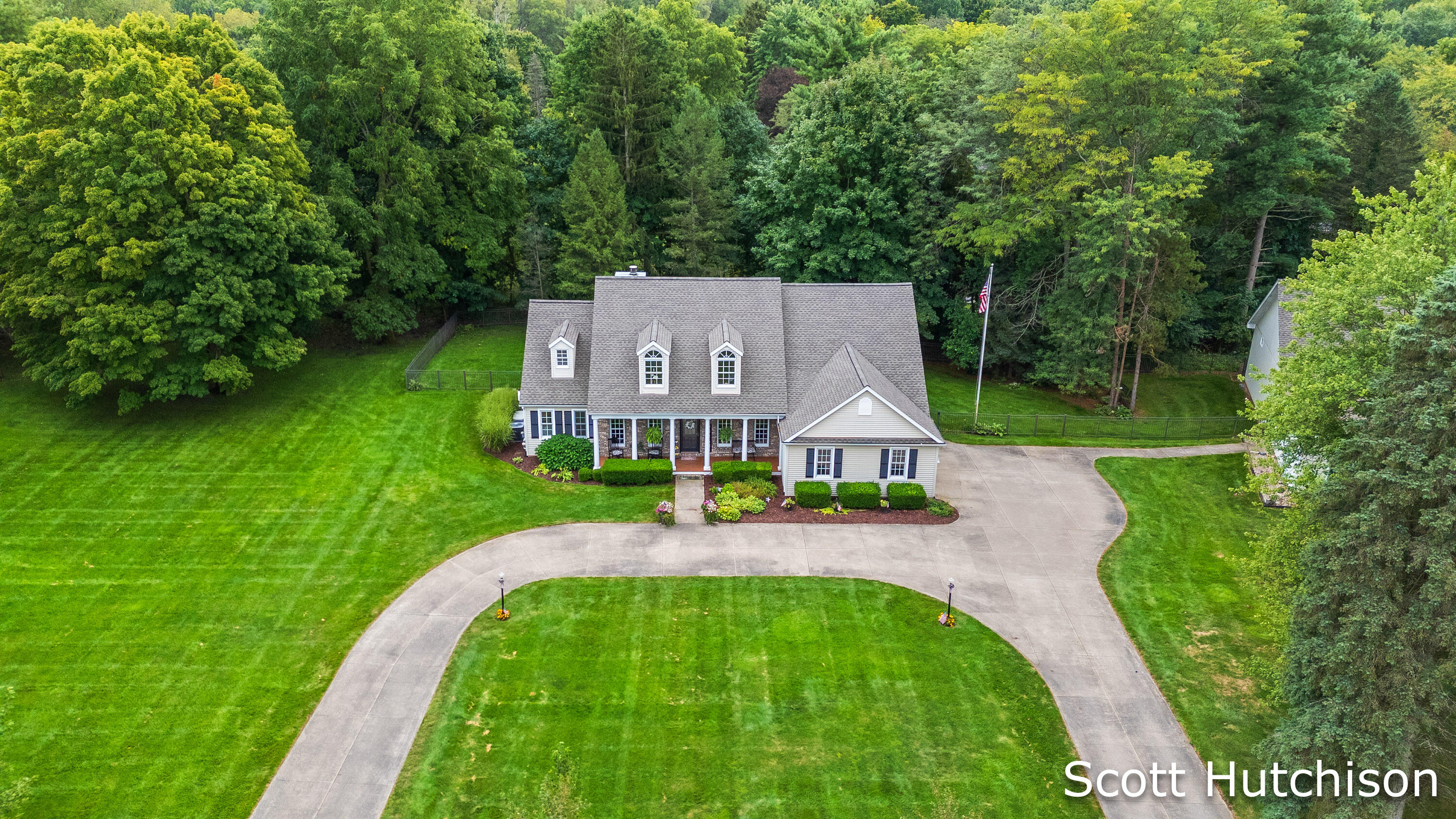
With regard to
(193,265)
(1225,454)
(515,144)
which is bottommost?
(1225,454)

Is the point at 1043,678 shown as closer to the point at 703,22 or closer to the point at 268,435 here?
the point at 268,435

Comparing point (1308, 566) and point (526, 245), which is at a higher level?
point (526, 245)

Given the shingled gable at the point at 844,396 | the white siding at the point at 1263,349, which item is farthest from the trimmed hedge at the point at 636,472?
the white siding at the point at 1263,349

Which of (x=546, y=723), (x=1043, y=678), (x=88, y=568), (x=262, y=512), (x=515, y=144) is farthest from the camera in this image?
(x=515, y=144)

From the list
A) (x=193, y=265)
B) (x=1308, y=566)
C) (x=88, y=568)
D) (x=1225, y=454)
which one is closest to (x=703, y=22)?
(x=193, y=265)

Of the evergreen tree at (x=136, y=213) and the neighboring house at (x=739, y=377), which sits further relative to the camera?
the evergreen tree at (x=136, y=213)

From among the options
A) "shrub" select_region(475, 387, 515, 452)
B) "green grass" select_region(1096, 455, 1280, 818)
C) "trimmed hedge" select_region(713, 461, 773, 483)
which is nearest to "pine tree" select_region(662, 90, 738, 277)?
"shrub" select_region(475, 387, 515, 452)

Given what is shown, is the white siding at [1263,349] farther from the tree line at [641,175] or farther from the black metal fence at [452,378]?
the black metal fence at [452,378]
